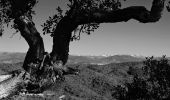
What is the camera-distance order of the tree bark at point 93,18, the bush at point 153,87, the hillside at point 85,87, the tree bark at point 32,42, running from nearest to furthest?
the tree bark at point 93,18 → the bush at point 153,87 → the tree bark at point 32,42 → the hillside at point 85,87

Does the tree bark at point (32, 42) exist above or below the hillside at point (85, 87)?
above

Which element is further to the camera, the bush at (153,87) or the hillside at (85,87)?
the hillside at (85,87)

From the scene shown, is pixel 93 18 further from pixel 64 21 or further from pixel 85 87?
pixel 85 87

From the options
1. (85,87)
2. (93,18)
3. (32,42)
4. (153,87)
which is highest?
(93,18)

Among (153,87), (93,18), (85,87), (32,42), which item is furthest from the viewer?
(85,87)

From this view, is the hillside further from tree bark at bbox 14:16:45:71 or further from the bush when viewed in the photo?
the bush

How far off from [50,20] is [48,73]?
14.0 feet

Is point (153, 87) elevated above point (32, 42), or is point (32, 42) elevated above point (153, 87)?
point (32, 42)

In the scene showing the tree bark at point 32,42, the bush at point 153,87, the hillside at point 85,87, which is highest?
the tree bark at point 32,42

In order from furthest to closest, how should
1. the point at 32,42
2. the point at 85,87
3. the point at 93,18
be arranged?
1. the point at 85,87
2. the point at 32,42
3. the point at 93,18

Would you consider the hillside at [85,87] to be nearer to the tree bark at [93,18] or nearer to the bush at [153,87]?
the tree bark at [93,18]

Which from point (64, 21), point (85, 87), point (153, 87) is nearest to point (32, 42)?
point (64, 21)

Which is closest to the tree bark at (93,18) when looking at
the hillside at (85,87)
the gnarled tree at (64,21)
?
the gnarled tree at (64,21)

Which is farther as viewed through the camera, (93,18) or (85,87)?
(85,87)
